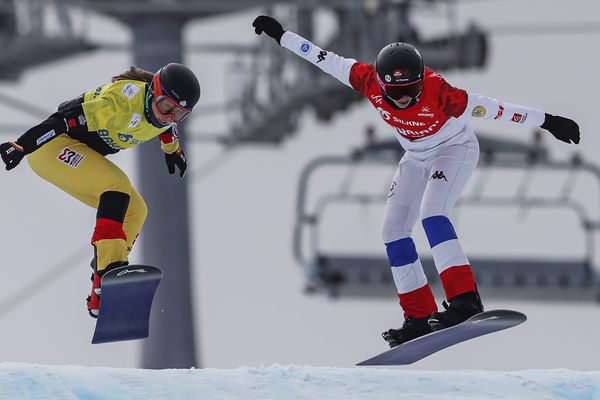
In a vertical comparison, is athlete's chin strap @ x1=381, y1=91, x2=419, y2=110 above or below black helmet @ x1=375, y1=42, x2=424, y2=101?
below

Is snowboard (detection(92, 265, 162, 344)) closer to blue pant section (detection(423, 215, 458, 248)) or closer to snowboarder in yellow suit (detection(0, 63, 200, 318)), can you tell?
snowboarder in yellow suit (detection(0, 63, 200, 318))

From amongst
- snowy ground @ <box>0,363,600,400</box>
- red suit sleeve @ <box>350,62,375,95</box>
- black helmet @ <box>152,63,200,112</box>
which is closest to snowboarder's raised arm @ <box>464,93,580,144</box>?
red suit sleeve @ <box>350,62,375,95</box>

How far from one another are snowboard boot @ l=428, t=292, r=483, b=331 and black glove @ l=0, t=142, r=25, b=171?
2811 millimetres

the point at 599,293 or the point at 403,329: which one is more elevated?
the point at 599,293

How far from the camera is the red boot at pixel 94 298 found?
1127 cm

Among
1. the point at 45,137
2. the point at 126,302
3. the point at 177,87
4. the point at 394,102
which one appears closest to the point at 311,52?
the point at 394,102

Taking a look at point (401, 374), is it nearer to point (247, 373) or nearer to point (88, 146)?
point (247, 373)

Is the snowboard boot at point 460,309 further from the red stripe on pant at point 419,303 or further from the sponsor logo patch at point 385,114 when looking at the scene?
the sponsor logo patch at point 385,114

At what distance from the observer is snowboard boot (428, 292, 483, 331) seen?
423 inches

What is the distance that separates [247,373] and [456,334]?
4.76 ft

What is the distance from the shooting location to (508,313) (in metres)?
10.5


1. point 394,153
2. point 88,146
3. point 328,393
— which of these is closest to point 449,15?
point 394,153

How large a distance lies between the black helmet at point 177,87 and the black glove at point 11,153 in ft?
3.10

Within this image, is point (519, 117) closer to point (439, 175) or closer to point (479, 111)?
point (479, 111)
